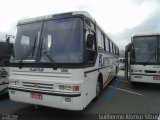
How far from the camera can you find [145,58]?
977cm

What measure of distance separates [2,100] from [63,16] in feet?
14.9

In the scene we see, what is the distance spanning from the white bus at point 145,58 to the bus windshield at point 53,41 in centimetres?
567

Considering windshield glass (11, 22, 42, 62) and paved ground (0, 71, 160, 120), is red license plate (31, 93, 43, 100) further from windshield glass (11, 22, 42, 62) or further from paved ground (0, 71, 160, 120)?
windshield glass (11, 22, 42, 62)

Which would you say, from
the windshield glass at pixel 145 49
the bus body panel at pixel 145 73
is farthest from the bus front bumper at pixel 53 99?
the windshield glass at pixel 145 49

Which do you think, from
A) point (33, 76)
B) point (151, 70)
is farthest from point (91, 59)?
point (151, 70)

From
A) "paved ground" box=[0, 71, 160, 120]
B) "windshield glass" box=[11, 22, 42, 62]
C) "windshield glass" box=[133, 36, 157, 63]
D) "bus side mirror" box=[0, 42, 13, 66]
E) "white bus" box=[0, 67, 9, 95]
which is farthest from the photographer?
"windshield glass" box=[133, 36, 157, 63]

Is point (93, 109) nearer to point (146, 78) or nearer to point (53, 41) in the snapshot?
point (53, 41)

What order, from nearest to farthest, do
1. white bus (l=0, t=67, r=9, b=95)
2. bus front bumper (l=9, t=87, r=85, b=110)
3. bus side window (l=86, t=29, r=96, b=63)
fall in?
bus front bumper (l=9, t=87, r=85, b=110) < bus side window (l=86, t=29, r=96, b=63) < white bus (l=0, t=67, r=9, b=95)

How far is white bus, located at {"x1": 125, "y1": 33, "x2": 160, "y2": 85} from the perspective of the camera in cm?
962

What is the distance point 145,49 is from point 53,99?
656cm

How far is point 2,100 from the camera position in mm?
7680

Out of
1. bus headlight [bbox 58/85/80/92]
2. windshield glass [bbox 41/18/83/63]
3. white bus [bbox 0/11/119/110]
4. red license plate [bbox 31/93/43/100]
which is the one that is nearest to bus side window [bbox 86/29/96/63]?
white bus [bbox 0/11/119/110]

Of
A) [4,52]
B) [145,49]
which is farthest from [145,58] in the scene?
[4,52]

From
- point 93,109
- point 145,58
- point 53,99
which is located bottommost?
point 93,109
